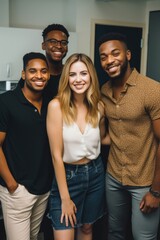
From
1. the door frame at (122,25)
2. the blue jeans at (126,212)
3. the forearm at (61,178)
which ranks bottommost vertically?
the blue jeans at (126,212)

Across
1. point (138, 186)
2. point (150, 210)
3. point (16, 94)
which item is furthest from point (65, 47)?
point (150, 210)

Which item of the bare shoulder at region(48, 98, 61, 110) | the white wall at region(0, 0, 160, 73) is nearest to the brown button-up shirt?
the bare shoulder at region(48, 98, 61, 110)

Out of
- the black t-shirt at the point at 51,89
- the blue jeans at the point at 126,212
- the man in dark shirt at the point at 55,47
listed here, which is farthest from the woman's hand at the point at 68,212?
the man in dark shirt at the point at 55,47

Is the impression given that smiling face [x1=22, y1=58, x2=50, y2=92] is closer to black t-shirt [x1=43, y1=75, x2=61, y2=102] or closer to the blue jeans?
black t-shirt [x1=43, y1=75, x2=61, y2=102]

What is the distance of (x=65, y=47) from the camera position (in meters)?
2.28

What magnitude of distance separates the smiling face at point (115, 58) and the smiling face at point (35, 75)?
1.17 feet

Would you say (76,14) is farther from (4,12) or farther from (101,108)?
(101,108)

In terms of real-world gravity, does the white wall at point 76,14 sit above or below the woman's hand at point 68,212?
above

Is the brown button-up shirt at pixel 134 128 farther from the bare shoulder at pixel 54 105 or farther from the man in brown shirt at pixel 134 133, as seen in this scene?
the bare shoulder at pixel 54 105

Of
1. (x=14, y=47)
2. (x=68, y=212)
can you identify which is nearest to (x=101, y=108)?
(x=68, y=212)

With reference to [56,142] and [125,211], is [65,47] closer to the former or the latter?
[56,142]

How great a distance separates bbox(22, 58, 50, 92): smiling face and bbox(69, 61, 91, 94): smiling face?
163 mm

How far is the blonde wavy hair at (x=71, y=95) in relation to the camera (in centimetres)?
170

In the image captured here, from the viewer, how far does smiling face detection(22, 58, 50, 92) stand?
1735 millimetres
